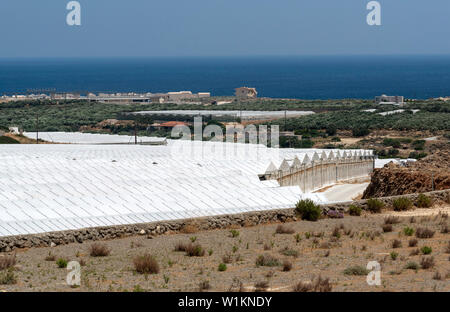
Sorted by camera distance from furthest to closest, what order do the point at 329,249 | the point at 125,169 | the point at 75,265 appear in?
the point at 125,169 < the point at 329,249 < the point at 75,265

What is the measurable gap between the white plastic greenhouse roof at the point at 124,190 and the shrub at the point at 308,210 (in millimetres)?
1172

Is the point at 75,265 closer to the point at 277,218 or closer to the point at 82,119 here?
the point at 277,218

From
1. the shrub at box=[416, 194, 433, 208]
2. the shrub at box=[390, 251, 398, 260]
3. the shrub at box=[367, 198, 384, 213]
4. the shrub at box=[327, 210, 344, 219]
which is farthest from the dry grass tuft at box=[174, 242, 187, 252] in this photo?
the shrub at box=[416, 194, 433, 208]

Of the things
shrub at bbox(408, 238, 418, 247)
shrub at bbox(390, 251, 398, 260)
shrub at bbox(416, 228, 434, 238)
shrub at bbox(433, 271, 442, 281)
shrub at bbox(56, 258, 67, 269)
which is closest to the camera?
shrub at bbox(433, 271, 442, 281)

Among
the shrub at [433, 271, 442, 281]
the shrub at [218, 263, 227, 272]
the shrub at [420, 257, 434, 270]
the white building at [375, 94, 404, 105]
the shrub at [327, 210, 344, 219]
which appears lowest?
the shrub at [327, 210, 344, 219]

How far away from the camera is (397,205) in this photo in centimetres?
2855

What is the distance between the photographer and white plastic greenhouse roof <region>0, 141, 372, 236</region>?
78.7 feet

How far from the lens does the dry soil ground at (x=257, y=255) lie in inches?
634

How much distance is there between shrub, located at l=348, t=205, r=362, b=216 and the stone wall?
0.20 metres

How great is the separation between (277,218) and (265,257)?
732cm

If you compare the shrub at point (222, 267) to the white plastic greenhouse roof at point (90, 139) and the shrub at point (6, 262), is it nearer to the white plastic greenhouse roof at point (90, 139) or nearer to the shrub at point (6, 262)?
the shrub at point (6, 262)

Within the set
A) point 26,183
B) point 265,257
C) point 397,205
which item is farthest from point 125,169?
point 265,257

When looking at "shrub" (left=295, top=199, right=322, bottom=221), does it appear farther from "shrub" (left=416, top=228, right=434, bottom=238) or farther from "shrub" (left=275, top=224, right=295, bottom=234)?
"shrub" (left=416, top=228, right=434, bottom=238)

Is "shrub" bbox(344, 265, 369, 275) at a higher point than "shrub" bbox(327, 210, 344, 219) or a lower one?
higher
